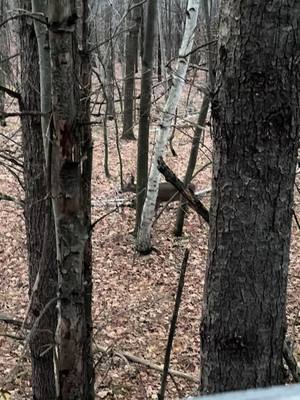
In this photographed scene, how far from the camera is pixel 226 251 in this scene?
2090 millimetres

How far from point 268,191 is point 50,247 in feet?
9.88

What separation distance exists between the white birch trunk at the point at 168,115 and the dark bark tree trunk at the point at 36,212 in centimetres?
299

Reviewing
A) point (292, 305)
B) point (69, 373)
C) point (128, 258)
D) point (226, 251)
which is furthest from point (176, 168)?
point (226, 251)

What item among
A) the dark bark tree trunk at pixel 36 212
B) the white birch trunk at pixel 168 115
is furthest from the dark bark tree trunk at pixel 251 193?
the white birch trunk at pixel 168 115

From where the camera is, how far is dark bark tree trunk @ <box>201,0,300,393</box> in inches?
74.3

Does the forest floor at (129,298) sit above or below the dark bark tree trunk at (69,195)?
below

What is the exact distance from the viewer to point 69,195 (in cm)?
330

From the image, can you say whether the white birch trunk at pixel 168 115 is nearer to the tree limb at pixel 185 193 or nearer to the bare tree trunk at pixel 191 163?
the bare tree trunk at pixel 191 163

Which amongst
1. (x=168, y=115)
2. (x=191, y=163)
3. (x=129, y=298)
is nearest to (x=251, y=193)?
(x=129, y=298)

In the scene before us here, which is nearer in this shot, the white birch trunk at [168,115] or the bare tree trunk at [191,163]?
the white birch trunk at [168,115]

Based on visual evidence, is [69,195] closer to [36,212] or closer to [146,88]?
[36,212]

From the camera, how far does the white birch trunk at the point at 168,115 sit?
328 inches

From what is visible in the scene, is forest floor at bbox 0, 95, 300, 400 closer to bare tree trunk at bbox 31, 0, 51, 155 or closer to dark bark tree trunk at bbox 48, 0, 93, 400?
dark bark tree trunk at bbox 48, 0, 93, 400

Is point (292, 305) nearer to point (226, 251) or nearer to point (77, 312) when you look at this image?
point (77, 312)
